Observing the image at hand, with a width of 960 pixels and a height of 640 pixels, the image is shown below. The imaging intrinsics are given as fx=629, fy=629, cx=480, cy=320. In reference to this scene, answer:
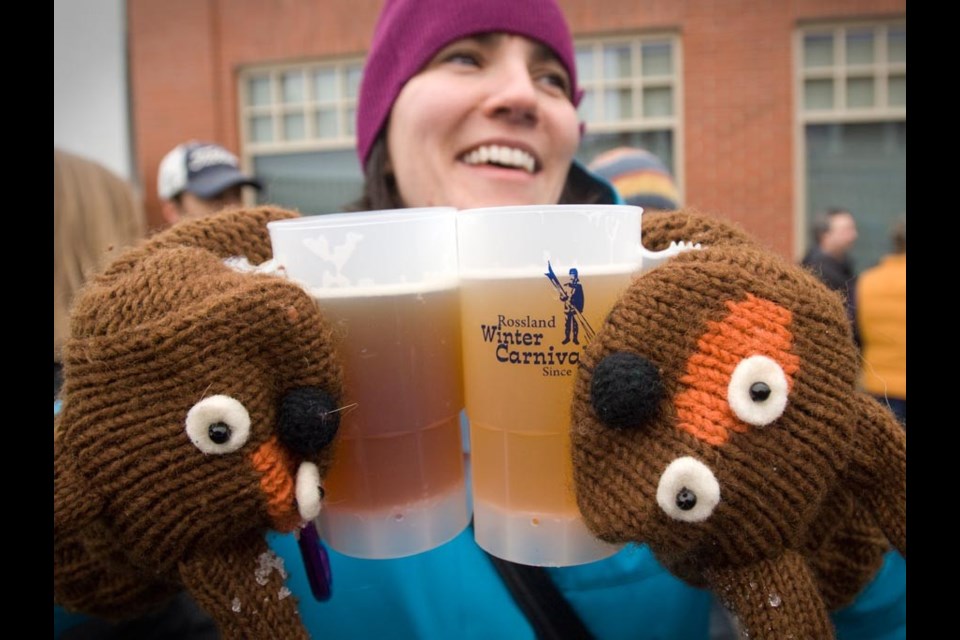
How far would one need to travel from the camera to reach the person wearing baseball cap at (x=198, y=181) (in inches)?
113

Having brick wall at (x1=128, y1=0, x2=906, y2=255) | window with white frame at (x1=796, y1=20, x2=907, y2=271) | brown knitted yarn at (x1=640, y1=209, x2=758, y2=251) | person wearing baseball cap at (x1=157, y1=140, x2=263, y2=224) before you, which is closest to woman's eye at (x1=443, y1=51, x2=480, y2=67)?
brown knitted yarn at (x1=640, y1=209, x2=758, y2=251)

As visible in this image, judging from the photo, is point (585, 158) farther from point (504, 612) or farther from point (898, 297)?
point (504, 612)

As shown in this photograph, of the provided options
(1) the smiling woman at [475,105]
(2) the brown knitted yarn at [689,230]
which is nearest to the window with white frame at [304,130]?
(1) the smiling woman at [475,105]

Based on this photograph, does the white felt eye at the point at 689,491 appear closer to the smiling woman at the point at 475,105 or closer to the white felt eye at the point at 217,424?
the white felt eye at the point at 217,424

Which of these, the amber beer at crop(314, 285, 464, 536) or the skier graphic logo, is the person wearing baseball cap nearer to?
the amber beer at crop(314, 285, 464, 536)

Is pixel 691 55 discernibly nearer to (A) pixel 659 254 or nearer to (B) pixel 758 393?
(A) pixel 659 254

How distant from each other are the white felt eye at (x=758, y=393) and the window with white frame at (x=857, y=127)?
6570 millimetres

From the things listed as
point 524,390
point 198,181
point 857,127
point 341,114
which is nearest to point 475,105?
point 524,390

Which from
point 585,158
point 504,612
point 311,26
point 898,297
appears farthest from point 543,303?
point 311,26

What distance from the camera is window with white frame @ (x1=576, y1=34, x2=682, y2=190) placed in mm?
6324

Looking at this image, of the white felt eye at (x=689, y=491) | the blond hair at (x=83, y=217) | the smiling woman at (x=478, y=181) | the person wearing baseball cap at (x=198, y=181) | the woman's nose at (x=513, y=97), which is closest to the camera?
the white felt eye at (x=689, y=491)

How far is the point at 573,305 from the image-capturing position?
661 millimetres

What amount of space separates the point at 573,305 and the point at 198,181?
269 centimetres

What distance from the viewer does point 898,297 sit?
2541 mm
